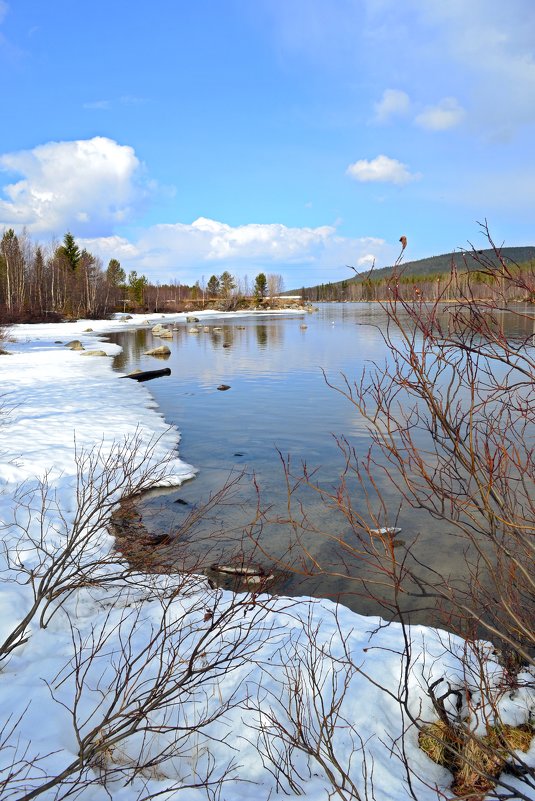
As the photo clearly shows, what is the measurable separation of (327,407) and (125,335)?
98.5 feet

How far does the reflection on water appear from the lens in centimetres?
617

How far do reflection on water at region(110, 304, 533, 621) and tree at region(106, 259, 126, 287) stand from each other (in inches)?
2392

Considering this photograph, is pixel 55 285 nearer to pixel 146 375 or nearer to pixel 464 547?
pixel 146 375

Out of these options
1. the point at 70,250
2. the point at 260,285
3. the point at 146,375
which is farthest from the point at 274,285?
the point at 146,375

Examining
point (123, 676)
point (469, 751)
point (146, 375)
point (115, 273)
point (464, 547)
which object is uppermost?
point (115, 273)

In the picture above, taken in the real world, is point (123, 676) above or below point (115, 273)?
below

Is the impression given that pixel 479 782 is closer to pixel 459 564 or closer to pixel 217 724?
pixel 217 724

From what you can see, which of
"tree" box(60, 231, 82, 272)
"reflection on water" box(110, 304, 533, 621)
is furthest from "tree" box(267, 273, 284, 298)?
"reflection on water" box(110, 304, 533, 621)

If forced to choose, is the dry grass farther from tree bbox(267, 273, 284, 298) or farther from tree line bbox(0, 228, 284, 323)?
tree bbox(267, 273, 284, 298)

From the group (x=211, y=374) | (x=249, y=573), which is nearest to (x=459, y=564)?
(x=249, y=573)

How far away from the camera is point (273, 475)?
944 cm

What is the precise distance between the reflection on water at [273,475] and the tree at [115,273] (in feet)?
199

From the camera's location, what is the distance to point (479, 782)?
3.17m

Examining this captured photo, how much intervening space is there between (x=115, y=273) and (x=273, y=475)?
84540 millimetres
